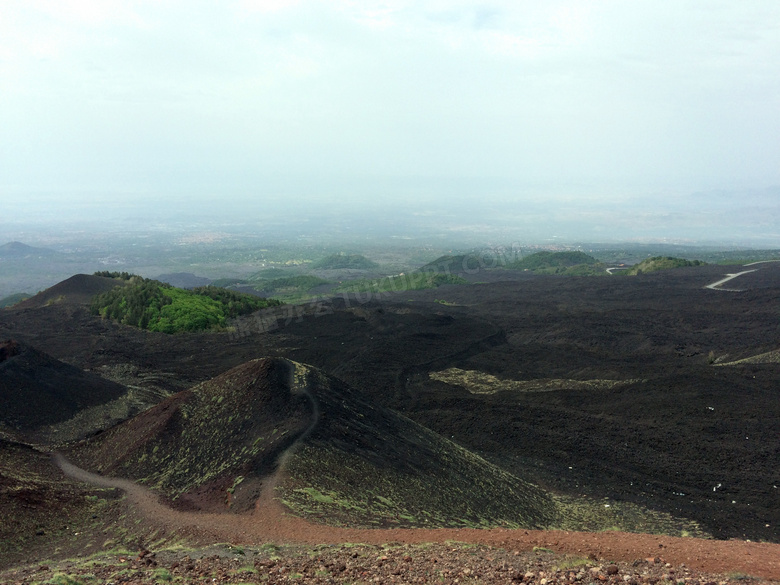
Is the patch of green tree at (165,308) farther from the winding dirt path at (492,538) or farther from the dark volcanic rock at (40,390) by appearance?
the winding dirt path at (492,538)

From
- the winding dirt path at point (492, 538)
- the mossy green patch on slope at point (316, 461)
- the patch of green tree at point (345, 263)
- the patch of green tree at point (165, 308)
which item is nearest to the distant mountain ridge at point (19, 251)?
the patch of green tree at point (345, 263)

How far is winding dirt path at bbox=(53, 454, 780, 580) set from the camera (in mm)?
8344

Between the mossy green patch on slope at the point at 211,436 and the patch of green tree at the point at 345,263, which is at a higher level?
the patch of green tree at the point at 345,263

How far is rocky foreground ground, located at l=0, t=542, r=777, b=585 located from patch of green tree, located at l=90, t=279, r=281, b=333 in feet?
119

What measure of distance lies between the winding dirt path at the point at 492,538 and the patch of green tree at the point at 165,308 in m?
33.0

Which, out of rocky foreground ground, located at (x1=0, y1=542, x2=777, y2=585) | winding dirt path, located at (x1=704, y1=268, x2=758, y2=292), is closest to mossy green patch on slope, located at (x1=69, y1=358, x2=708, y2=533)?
rocky foreground ground, located at (x1=0, y1=542, x2=777, y2=585)

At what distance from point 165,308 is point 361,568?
136ft

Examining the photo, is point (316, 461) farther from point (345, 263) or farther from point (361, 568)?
point (345, 263)

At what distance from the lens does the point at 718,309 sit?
1756 inches

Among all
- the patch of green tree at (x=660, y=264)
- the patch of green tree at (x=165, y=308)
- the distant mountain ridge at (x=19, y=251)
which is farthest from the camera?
the distant mountain ridge at (x=19, y=251)

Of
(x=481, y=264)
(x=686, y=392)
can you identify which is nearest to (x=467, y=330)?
(x=686, y=392)

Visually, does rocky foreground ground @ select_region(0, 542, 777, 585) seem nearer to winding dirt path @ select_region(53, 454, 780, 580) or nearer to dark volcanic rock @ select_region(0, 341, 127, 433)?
winding dirt path @ select_region(53, 454, 780, 580)

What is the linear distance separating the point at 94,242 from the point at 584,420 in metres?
172

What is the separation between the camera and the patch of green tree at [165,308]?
43.6 metres
